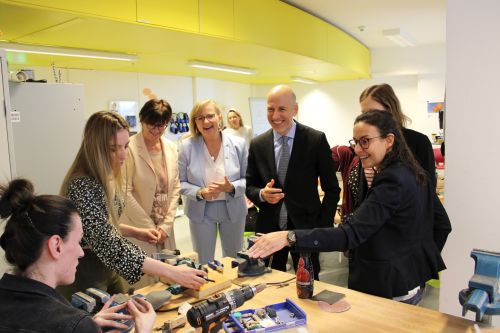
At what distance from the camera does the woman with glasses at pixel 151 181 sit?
259 cm

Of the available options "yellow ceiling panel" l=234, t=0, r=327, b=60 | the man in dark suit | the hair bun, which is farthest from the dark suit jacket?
"yellow ceiling panel" l=234, t=0, r=327, b=60

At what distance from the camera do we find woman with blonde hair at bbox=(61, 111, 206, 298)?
1.67m

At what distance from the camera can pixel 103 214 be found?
67.4 inches

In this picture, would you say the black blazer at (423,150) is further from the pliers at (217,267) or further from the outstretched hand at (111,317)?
the outstretched hand at (111,317)

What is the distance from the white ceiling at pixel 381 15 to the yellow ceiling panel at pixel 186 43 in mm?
196

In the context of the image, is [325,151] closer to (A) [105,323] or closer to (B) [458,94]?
(B) [458,94]

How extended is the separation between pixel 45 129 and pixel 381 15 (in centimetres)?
481

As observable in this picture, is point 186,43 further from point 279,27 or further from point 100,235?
point 100,235

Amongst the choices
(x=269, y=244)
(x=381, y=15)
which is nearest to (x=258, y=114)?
(x=381, y=15)

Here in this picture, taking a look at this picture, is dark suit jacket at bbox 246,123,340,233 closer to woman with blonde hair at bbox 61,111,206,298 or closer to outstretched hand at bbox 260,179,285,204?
outstretched hand at bbox 260,179,285,204

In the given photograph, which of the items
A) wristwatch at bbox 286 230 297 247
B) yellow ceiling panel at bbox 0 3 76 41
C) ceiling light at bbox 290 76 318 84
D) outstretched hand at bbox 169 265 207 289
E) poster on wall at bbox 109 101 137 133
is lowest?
outstretched hand at bbox 169 265 207 289

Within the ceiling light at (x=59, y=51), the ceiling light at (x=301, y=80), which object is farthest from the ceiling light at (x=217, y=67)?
the ceiling light at (x=301, y=80)

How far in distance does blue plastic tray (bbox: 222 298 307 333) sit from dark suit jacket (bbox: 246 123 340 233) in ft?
2.87

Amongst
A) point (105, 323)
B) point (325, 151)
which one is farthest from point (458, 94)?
point (105, 323)
